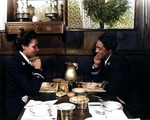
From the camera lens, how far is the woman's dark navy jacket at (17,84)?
197 centimetres

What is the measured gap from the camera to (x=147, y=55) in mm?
2512

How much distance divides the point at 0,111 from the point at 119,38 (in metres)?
2.00

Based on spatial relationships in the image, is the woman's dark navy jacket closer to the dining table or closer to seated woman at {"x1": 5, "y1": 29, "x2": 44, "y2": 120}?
seated woman at {"x1": 5, "y1": 29, "x2": 44, "y2": 120}

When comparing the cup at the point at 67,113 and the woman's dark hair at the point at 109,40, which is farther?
the woman's dark hair at the point at 109,40

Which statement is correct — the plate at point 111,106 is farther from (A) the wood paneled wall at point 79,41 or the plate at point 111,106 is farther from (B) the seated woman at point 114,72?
(A) the wood paneled wall at point 79,41

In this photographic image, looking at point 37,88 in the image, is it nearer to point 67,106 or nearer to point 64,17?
point 67,106

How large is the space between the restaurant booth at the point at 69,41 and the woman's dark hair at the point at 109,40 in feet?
0.20

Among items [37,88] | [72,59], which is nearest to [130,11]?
[72,59]

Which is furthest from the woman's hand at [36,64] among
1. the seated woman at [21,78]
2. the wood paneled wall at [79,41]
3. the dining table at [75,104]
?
the wood paneled wall at [79,41]

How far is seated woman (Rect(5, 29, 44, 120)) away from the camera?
1973 millimetres

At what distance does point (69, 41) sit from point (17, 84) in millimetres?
1161

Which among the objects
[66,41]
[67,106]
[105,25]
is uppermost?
[105,25]

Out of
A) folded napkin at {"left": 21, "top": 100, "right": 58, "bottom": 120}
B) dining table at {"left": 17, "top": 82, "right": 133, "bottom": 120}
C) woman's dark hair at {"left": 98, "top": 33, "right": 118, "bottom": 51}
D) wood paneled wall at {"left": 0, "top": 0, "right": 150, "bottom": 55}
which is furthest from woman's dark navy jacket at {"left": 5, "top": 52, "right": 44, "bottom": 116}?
woman's dark hair at {"left": 98, "top": 33, "right": 118, "bottom": 51}

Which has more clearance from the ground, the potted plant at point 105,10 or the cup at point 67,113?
the potted plant at point 105,10
